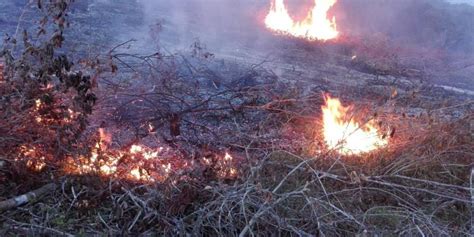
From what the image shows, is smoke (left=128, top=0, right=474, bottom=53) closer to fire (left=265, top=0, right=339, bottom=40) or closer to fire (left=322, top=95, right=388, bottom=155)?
fire (left=265, top=0, right=339, bottom=40)

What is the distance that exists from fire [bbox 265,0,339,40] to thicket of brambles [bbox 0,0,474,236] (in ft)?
17.1

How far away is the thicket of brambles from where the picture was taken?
11.1 feet

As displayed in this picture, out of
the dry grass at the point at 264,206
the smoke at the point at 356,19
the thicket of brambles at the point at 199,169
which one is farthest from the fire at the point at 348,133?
the smoke at the point at 356,19

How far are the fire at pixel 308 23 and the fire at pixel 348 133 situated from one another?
5005 mm

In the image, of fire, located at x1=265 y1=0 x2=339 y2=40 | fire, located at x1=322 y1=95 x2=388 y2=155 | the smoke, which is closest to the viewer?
fire, located at x1=322 y1=95 x2=388 y2=155

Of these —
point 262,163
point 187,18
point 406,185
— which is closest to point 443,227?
point 406,185

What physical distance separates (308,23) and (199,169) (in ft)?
24.8

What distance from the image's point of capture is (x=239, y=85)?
6500 mm

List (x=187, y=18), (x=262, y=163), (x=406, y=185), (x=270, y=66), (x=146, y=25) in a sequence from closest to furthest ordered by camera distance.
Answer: (x=262, y=163)
(x=406, y=185)
(x=270, y=66)
(x=146, y=25)
(x=187, y=18)

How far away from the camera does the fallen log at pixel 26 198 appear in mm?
3311

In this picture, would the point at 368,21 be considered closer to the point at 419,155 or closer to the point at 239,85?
the point at 239,85

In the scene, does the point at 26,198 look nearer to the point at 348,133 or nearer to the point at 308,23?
the point at 348,133

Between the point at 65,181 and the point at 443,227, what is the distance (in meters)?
2.77

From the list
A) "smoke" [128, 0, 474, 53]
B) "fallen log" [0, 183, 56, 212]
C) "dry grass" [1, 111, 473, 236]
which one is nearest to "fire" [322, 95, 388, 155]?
"dry grass" [1, 111, 473, 236]
